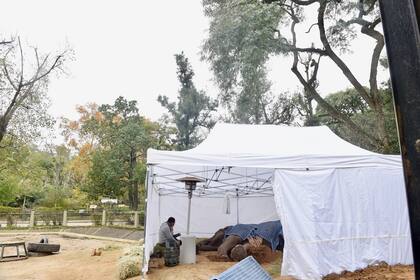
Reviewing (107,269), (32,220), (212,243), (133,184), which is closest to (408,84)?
(107,269)

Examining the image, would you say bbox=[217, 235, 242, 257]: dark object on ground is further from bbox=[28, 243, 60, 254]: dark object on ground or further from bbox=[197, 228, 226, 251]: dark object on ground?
bbox=[28, 243, 60, 254]: dark object on ground

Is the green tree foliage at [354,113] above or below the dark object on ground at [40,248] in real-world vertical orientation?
above

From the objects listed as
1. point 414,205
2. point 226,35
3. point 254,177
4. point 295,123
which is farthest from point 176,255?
point 295,123

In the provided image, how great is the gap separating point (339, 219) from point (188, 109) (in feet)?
51.2

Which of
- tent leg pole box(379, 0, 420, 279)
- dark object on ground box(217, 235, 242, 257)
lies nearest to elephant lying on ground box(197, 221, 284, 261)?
dark object on ground box(217, 235, 242, 257)

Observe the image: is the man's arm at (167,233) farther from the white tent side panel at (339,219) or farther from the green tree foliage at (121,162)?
the green tree foliage at (121,162)

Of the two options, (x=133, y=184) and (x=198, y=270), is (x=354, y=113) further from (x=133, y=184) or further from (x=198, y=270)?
(x=198, y=270)

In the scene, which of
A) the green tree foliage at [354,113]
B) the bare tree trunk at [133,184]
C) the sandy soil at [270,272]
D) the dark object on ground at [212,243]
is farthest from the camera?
the bare tree trunk at [133,184]

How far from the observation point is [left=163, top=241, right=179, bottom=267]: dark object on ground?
7.10m

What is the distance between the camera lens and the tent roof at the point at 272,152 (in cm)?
599

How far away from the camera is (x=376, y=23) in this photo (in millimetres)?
11078

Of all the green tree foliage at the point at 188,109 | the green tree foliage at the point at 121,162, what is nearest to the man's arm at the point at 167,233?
the green tree foliage at the point at 121,162

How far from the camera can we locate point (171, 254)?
280 inches

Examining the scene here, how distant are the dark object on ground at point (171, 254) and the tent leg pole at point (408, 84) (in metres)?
6.91
